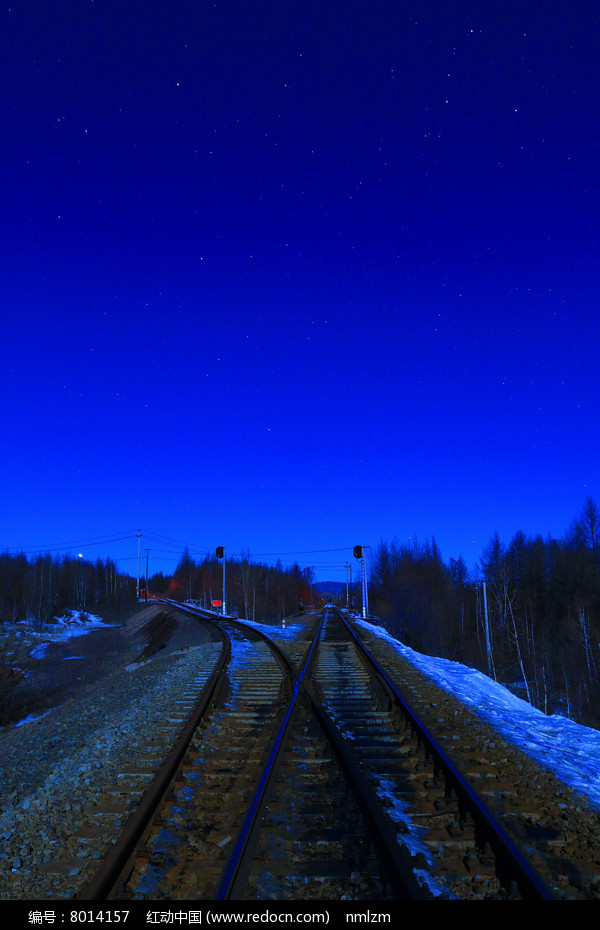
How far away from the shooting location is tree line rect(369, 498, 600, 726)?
44.9 metres

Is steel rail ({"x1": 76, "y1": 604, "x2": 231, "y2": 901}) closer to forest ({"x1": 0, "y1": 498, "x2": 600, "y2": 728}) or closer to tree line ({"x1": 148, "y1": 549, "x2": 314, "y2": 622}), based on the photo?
forest ({"x1": 0, "y1": 498, "x2": 600, "y2": 728})

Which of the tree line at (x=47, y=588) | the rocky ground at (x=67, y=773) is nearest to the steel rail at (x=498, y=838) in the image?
the rocky ground at (x=67, y=773)

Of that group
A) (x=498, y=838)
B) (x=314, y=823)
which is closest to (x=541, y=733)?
(x=498, y=838)

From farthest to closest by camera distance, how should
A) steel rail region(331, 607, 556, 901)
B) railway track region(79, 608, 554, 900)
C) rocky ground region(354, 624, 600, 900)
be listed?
rocky ground region(354, 624, 600, 900) → railway track region(79, 608, 554, 900) → steel rail region(331, 607, 556, 901)

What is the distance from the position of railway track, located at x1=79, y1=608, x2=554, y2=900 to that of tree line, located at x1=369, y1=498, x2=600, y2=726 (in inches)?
1237

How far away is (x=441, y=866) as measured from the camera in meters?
4.21

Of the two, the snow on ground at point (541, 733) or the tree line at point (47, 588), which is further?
the tree line at point (47, 588)

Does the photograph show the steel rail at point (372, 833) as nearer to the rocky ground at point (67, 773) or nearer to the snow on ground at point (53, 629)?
the rocky ground at point (67, 773)

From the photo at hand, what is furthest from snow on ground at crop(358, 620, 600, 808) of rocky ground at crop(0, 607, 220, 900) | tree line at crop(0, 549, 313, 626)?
tree line at crop(0, 549, 313, 626)

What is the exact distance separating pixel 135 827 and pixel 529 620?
222 feet

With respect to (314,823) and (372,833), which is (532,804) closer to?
(372,833)

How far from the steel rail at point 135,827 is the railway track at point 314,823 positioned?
0.05ft

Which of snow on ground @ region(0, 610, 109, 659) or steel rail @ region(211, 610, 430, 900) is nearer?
steel rail @ region(211, 610, 430, 900)

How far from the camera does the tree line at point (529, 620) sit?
44906 mm
